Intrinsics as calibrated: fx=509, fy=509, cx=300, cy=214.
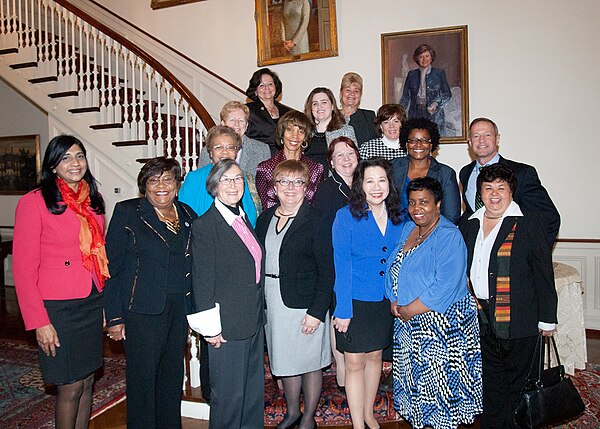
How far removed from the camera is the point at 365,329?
8.72ft

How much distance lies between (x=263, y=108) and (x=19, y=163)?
17.1 ft

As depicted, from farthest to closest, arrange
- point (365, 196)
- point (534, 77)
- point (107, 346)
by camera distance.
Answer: point (534, 77), point (107, 346), point (365, 196)

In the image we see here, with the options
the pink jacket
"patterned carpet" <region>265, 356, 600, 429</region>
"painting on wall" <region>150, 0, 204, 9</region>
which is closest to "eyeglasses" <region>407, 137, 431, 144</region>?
"patterned carpet" <region>265, 356, 600, 429</region>

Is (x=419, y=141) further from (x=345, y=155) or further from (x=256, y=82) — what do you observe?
(x=256, y=82)

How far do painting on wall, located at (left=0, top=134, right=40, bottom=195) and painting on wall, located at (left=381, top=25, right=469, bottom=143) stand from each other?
5214 millimetres

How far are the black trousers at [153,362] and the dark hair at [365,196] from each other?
1012mm

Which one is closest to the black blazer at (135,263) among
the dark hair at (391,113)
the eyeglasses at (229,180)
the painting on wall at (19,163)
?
the eyeglasses at (229,180)

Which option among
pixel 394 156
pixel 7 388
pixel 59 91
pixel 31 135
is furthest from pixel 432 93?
pixel 31 135

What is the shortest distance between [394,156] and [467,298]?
113 centimetres

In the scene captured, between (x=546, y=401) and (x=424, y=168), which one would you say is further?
(x=424, y=168)

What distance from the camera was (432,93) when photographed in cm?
540

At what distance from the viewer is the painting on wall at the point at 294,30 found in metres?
5.91

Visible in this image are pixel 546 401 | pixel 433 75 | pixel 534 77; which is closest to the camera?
pixel 546 401

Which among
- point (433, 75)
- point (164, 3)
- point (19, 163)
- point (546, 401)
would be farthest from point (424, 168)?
point (19, 163)
